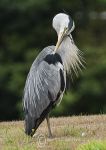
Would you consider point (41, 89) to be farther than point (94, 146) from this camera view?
Yes

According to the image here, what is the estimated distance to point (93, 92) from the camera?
26.5 metres

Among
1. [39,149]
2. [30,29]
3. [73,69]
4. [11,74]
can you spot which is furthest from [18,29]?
[39,149]

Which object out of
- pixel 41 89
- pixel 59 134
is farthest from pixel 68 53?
pixel 59 134

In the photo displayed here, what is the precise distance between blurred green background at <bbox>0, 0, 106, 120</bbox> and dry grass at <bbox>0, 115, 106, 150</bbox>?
11.8m

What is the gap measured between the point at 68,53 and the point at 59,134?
4.15ft

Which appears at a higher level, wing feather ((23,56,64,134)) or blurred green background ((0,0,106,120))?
wing feather ((23,56,64,134))

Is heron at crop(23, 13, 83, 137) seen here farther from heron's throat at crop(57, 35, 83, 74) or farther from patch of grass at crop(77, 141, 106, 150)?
patch of grass at crop(77, 141, 106, 150)

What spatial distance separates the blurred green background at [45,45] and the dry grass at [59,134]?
38.8 ft

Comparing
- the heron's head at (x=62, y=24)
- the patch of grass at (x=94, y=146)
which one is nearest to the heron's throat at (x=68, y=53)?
the heron's head at (x=62, y=24)

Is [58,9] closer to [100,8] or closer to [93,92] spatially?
[100,8]

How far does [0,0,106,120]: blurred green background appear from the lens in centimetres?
2669

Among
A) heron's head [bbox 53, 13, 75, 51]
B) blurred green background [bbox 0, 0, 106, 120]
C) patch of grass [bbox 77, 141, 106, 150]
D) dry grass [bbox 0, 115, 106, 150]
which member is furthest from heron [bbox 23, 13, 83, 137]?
blurred green background [bbox 0, 0, 106, 120]

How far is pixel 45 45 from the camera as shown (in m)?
29.2

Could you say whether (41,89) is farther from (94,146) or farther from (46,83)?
(94,146)
